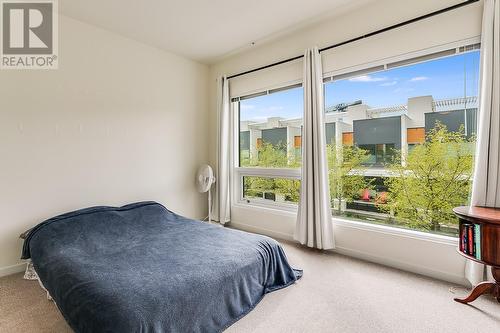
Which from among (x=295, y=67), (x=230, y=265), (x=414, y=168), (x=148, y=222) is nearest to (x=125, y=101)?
(x=148, y=222)

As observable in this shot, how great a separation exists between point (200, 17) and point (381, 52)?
2.01 meters

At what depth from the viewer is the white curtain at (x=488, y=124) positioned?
2102 mm

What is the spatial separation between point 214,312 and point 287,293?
76 centimetres

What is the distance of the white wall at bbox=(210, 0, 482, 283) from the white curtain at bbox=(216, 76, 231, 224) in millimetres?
703

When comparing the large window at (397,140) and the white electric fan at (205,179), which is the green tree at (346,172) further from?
the white electric fan at (205,179)

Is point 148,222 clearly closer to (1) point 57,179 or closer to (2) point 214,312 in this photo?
(1) point 57,179

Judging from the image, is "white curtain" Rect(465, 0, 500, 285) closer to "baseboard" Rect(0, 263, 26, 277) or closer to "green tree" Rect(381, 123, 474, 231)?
"green tree" Rect(381, 123, 474, 231)

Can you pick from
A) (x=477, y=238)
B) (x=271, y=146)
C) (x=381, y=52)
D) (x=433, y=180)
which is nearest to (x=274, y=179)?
(x=271, y=146)

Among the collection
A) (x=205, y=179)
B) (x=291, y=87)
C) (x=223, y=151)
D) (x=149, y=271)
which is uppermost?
(x=291, y=87)

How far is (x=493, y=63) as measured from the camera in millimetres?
2117

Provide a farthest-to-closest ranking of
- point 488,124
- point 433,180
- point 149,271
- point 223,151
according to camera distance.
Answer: point 223,151 < point 433,180 < point 488,124 < point 149,271

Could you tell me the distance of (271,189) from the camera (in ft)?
12.8

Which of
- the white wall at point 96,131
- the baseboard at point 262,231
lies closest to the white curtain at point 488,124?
the baseboard at point 262,231

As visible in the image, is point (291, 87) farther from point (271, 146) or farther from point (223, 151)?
point (223, 151)
